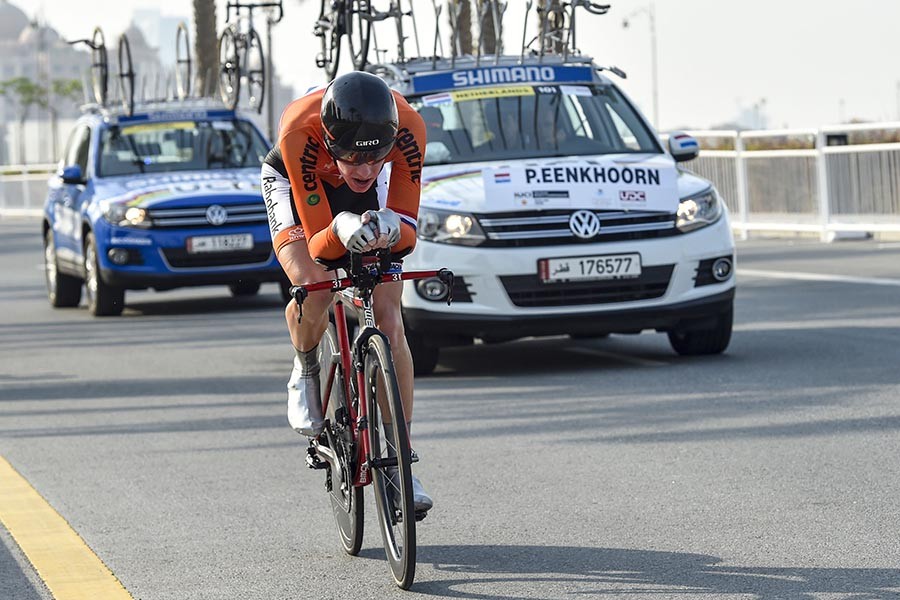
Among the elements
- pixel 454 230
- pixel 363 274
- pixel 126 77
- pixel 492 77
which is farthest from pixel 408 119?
pixel 126 77

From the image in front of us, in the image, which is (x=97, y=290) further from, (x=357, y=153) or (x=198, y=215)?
(x=357, y=153)

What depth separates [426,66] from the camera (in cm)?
1195

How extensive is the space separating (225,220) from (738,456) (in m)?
8.73

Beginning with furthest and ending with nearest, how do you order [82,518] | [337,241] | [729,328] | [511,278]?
[729,328] < [511,278] < [82,518] < [337,241]

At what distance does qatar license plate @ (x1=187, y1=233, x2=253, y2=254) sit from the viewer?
1542cm

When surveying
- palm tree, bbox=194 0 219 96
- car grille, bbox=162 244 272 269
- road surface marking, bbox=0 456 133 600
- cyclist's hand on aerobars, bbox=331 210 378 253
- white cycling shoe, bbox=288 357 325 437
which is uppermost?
palm tree, bbox=194 0 219 96

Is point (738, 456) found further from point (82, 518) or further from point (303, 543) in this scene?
point (82, 518)

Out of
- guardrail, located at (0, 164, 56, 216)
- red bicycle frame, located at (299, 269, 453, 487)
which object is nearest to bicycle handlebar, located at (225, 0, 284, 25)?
red bicycle frame, located at (299, 269, 453, 487)

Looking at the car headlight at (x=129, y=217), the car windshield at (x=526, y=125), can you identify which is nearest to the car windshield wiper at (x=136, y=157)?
the car headlight at (x=129, y=217)

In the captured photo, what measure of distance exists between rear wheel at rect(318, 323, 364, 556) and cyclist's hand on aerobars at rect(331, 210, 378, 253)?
689 mm

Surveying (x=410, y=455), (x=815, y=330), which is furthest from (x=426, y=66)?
(x=410, y=455)

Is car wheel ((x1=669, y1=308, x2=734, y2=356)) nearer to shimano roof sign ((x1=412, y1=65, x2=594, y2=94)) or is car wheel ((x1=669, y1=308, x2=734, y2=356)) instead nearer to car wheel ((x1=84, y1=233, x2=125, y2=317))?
shimano roof sign ((x1=412, y1=65, x2=594, y2=94))

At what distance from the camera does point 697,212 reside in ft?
34.5

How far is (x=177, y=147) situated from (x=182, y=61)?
11.2ft
